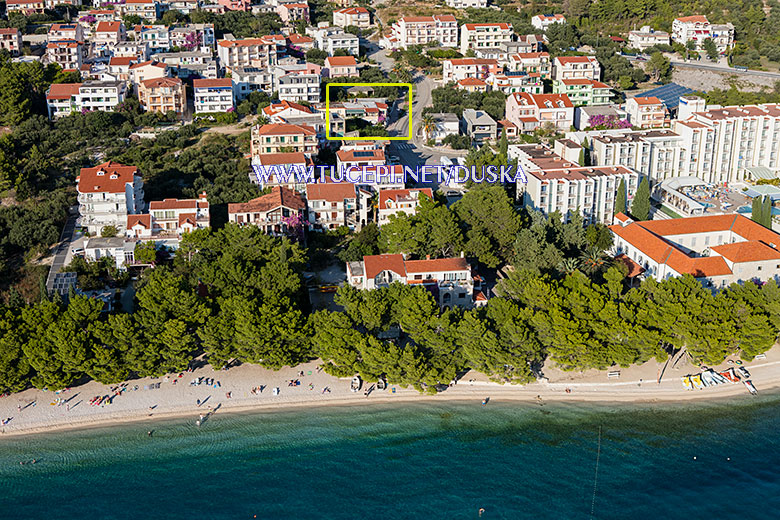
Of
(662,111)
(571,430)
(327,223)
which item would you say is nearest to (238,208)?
(327,223)

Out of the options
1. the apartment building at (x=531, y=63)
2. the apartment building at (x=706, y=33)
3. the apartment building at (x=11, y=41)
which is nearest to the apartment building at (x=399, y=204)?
the apartment building at (x=531, y=63)

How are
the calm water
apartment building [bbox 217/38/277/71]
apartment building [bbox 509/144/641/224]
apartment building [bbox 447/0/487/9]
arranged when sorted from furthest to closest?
→ apartment building [bbox 447/0/487/9] → apartment building [bbox 217/38/277/71] → apartment building [bbox 509/144/641/224] → the calm water

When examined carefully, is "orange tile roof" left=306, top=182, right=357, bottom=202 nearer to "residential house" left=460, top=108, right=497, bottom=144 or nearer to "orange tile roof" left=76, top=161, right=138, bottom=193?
"orange tile roof" left=76, top=161, right=138, bottom=193

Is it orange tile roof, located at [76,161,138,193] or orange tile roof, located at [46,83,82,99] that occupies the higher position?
orange tile roof, located at [46,83,82,99]

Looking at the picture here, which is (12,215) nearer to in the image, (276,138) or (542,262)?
(276,138)

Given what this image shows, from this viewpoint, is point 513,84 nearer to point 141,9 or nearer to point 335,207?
point 335,207

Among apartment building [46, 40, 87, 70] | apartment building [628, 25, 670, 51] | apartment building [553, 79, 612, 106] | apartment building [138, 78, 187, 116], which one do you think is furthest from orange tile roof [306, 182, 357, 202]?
apartment building [628, 25, 670, 51]
